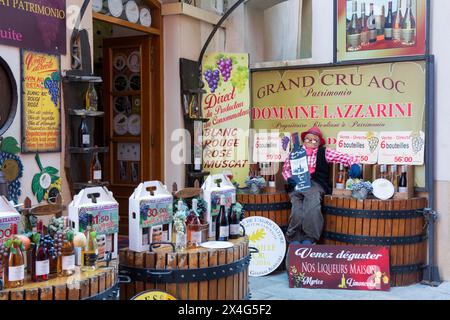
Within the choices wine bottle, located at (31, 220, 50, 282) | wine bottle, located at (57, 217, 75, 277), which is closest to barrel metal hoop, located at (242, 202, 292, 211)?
wine bottle, located at (57, 217, 75, 277)

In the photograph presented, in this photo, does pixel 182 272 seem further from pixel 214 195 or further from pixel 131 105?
pixel 131 105

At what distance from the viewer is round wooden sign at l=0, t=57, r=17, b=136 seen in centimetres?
455

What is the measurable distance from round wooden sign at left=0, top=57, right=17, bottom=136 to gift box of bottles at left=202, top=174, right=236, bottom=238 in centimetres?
166

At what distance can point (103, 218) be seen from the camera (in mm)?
3641

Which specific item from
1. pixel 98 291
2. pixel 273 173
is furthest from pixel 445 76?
pixel 98 291

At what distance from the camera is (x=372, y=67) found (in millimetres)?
6582

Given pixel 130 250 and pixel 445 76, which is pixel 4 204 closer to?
pixel 130 250

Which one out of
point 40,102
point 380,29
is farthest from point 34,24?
point 380,29

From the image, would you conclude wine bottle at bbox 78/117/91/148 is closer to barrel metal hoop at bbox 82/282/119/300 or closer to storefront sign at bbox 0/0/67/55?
storefront sign at bbox 0/0/67/55

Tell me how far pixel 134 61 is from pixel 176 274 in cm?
391

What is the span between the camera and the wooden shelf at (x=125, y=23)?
5902 millimetres

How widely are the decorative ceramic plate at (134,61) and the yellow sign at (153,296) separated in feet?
12.8

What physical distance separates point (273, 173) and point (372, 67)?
1.66 m
